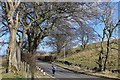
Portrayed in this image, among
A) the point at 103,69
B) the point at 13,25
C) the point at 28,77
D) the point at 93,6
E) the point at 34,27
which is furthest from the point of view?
the point at 103,69

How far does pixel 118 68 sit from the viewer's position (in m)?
49.6

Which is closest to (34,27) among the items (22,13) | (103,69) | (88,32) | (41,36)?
(41,36)

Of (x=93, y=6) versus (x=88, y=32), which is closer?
(x=93, y=6)

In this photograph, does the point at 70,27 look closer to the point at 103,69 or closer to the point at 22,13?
the point at 22,13

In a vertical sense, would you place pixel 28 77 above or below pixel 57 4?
below

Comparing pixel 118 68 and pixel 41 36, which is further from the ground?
pixel 41 36

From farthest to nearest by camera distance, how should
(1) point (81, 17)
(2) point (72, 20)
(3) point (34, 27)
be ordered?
(3) point (34, 27) → (2) point (72, 20) → (1) point (81, 17)

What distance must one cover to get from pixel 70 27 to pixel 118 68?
50.3 feet

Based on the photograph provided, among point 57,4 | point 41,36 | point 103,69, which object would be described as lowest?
point 103,69

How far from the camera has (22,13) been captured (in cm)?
3394

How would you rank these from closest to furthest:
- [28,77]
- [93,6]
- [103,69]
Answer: [28,77]
[93,6]
[103,69]

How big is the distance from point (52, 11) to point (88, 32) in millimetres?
5747

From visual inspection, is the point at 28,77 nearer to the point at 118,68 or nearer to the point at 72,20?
the point at 72,20

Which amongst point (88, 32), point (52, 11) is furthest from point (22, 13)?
point (88, 32)
